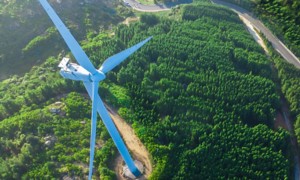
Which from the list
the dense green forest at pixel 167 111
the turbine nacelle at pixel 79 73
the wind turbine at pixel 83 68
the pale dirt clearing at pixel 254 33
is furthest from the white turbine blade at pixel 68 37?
the pale dirt clearing at pixel 254 33

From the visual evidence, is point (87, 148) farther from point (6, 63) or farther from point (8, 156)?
point (6, 63)

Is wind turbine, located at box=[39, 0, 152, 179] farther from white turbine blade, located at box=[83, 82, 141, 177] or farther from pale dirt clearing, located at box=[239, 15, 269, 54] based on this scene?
pale dirt clearing, located at box=[239, 15, 269, 54]

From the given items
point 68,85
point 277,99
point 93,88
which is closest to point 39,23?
point 68,85

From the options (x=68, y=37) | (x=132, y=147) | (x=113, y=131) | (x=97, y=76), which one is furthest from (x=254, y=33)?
(x=68, y=37)

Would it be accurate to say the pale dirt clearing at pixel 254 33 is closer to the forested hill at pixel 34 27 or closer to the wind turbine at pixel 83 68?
the forested hill at pixel 34 27

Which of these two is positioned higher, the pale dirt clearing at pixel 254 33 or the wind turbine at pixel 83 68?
the wind turbine at pixel 83 68
